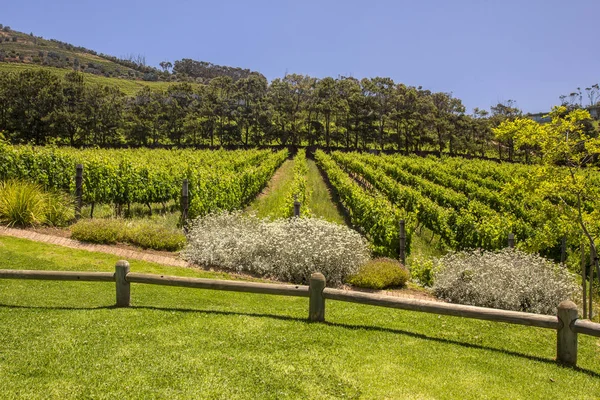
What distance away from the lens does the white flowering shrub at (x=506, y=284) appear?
9086 millimetres

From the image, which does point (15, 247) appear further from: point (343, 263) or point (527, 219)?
point (527, 219)

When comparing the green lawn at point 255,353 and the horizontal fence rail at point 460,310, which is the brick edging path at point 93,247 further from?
the horizontal fence rail at point 460,310

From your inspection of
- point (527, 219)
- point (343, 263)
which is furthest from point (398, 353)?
point (527, 219)

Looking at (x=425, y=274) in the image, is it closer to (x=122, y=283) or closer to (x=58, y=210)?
(x=122, y=283)

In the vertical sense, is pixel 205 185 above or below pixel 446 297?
above

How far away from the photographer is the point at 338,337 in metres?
5.80

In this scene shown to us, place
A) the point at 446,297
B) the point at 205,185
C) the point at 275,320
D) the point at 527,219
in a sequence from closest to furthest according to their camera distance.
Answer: the point at 275,320 < the point at 446,297 < the point at 205,185 < the point at 527,219

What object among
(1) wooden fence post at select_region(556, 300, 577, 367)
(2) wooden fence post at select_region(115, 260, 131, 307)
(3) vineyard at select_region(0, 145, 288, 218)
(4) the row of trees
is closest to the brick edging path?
(3) vineyard at select_region(0, 145, 288, 218)

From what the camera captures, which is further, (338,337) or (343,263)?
(343,263)

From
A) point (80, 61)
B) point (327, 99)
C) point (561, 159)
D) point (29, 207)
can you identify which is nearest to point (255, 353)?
point (561, 159)

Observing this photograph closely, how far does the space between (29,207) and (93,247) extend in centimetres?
278

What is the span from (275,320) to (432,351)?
2.32 metres

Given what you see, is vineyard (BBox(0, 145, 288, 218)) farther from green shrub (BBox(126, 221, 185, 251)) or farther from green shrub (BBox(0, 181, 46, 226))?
green shrub (BBox(0, 181, 46, 226))

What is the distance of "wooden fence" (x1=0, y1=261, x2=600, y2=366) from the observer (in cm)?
539
